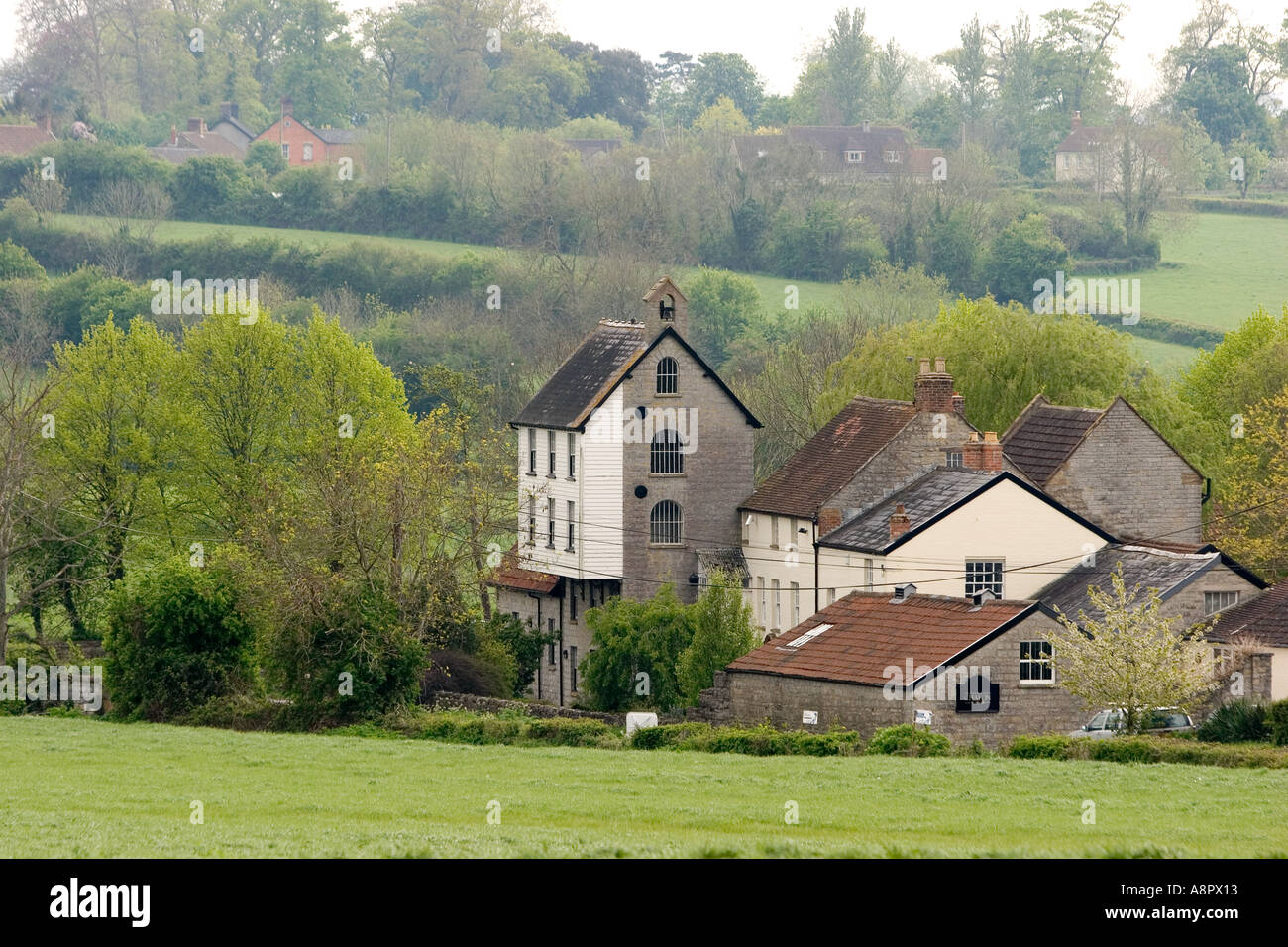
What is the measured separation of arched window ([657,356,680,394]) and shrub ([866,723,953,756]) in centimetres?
2350

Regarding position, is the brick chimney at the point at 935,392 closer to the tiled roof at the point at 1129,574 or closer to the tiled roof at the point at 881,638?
the tiled roof at the point at 1129,574

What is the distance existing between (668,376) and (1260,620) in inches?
840

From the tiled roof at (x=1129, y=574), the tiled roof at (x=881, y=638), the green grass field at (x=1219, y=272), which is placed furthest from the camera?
the green grass field at (x=1219, y=272)

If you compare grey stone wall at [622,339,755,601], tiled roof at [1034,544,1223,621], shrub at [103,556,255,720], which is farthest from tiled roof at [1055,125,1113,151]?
shrub at [103,556,255,720]

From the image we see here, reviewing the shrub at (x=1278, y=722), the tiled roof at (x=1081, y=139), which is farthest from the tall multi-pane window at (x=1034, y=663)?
the tiled roof at (x=1081, y=139)

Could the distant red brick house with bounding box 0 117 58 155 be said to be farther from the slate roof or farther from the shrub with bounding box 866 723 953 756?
the shrub with bounding box 866 723 953 756

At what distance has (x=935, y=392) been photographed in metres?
63.7

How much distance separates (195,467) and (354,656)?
78.7 ft

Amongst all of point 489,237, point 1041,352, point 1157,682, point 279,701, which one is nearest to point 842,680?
point 1157,682

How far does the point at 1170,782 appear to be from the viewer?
35.0 meters

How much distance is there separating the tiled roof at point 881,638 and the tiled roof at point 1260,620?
5941 mm

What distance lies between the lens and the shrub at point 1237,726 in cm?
4353

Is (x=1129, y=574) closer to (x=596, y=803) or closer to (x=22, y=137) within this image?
(x=596, y=803)

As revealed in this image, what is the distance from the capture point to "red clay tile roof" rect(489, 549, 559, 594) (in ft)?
220
